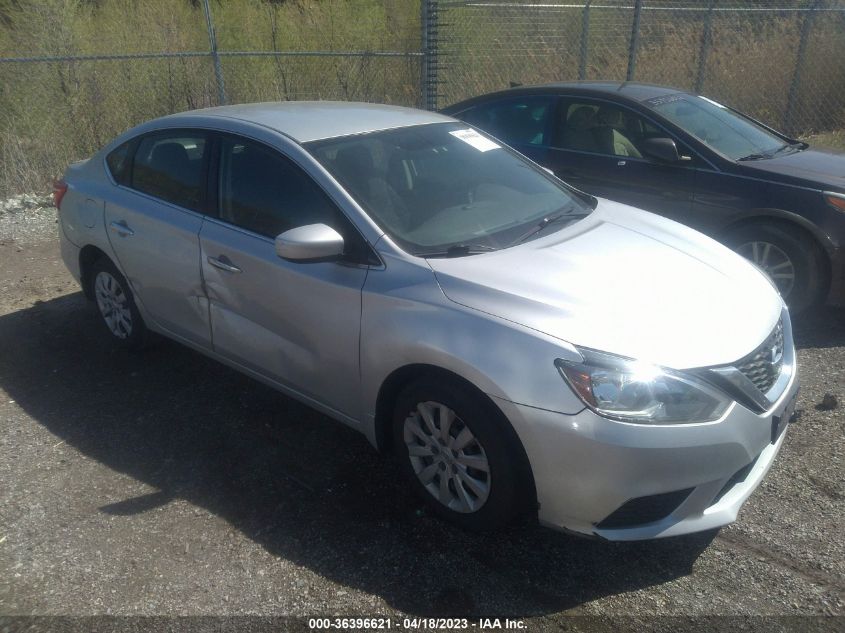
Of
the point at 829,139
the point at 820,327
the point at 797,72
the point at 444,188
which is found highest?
the point at 444,188

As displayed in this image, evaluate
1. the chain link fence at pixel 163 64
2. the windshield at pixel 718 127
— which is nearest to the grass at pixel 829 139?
the windshield at pixel 718 127

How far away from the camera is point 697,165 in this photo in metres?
5.47

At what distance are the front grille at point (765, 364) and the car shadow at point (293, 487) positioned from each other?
705 millimetres

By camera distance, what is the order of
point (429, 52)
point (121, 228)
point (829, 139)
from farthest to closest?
point (829, 139) < point (429, 52) < point (121, 228)

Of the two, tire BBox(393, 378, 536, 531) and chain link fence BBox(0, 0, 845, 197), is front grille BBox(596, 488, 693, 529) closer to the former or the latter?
tire BBox(393, 378, 536, 531)

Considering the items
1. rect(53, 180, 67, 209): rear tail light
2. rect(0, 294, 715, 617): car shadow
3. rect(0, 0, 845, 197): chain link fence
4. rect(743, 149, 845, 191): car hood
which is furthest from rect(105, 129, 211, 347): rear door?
rect(0, 0, 845, 197): chain link fence

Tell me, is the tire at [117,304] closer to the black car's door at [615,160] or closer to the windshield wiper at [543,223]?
the windshield wiper at [543,223]

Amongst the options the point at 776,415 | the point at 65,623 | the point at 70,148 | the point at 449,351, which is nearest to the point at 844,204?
the point at 776,415

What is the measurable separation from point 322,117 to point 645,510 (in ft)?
8.52

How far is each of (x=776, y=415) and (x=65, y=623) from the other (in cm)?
279

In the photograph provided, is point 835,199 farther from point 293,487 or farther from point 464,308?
point 293,487

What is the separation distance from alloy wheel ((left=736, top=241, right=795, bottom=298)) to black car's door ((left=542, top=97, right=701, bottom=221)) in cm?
53

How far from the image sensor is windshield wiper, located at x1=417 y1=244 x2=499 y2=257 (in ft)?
10.5

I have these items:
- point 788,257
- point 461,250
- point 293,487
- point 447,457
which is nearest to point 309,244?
point 461,250
